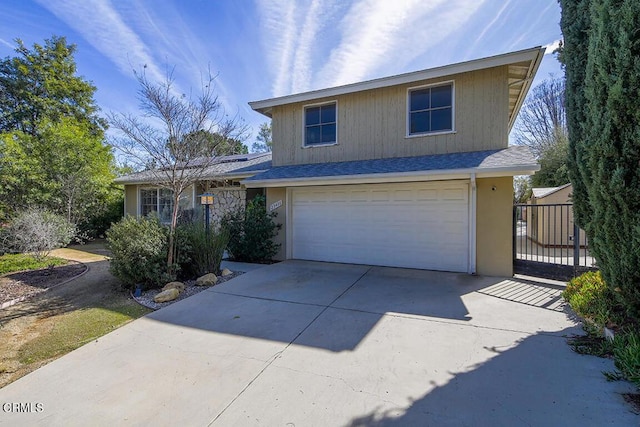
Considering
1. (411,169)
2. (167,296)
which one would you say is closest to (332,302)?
(167,296)

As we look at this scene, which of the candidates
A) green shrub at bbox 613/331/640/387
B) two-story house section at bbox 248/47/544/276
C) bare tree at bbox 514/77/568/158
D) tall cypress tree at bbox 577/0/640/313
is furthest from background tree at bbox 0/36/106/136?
bare tree at bbox 514/77/568/158

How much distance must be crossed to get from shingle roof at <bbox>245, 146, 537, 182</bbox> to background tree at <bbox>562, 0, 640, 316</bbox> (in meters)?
2.64

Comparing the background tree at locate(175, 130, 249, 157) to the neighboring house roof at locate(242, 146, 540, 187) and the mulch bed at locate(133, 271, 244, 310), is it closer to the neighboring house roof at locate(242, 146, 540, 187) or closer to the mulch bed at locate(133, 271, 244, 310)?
the neighboring house roof at locate(242, 146, 540, 187)

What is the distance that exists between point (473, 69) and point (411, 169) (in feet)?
9.89

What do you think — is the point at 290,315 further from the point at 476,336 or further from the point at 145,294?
the point at 145,294

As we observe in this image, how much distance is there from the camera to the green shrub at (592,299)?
12.7 ft

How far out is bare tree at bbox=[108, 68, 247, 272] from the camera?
6676 millimetres

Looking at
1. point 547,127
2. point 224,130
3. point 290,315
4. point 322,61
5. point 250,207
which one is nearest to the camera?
point 290,315

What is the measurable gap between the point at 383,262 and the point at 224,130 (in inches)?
222

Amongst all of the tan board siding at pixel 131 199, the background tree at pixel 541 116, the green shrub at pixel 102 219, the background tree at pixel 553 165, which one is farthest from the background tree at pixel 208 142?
the background tree at pixel 541 116

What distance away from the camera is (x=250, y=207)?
9.21 meters

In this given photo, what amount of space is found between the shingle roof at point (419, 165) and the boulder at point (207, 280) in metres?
3.28

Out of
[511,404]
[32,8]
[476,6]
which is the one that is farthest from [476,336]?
[32,8]

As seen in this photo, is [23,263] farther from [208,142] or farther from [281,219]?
[281,219]
